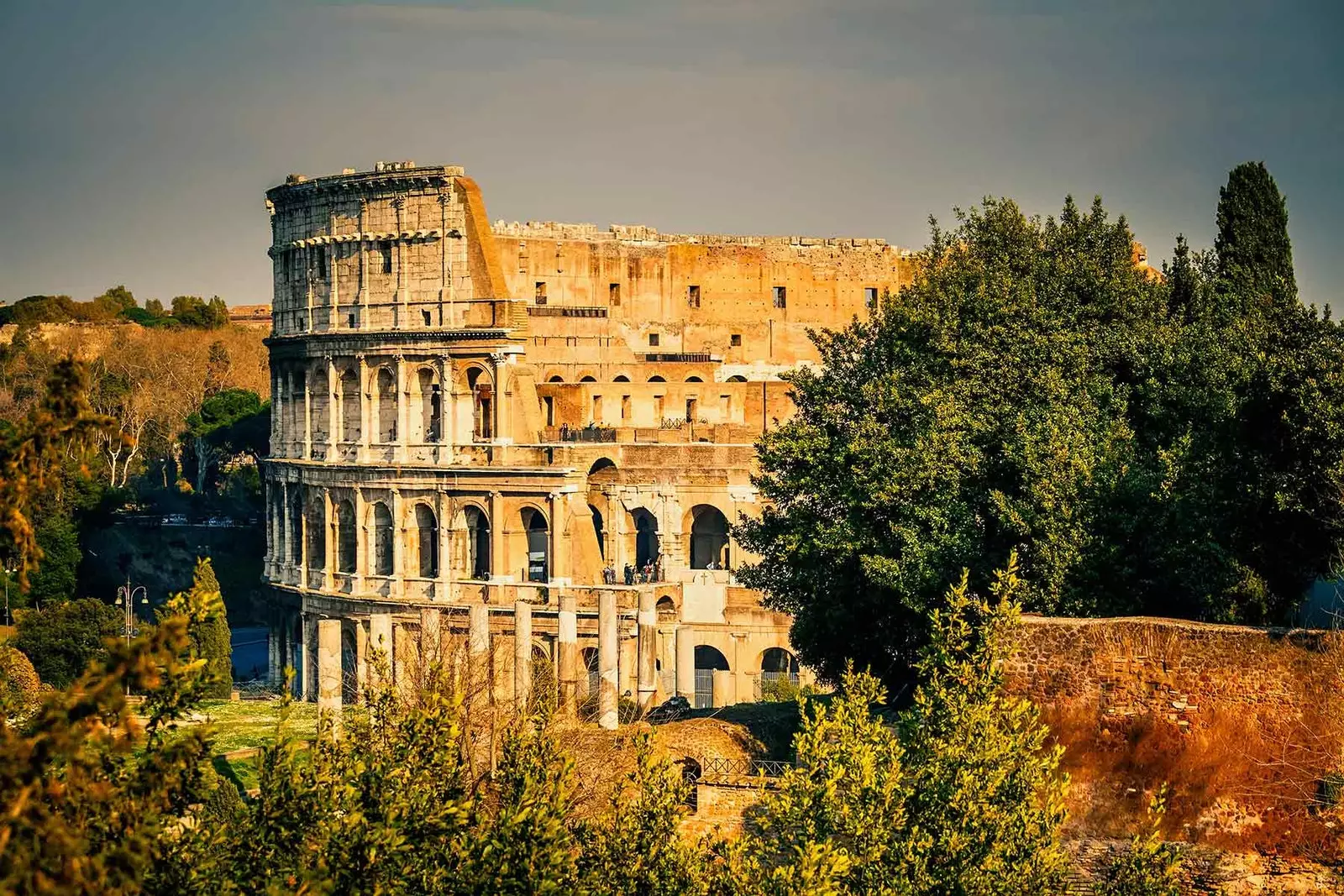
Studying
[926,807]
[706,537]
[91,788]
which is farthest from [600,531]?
[91,788]

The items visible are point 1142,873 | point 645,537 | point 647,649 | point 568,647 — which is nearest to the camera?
point 1142,873

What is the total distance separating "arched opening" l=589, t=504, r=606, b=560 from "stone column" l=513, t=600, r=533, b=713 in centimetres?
679

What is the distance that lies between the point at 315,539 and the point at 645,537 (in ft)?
35.9

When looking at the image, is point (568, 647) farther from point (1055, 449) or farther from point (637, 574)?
point (1055, 449)

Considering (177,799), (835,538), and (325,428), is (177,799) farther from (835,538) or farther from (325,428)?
(325,428)

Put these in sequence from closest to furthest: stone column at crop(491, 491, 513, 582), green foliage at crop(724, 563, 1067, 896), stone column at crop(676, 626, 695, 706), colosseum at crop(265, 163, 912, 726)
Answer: green foliage at crop(724, 563, 1067, 896), colosseum at crop(265, 163, 912, 726), stone column at crop(491, 491, 513, 582), stone column at crop(676, 626, 695, 706)

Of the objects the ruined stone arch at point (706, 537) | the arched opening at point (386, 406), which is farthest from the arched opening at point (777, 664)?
the arched opening at point (386, 406)

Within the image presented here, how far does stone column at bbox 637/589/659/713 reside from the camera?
132ft

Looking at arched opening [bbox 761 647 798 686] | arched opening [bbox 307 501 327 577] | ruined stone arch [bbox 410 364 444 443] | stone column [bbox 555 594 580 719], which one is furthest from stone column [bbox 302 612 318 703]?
arched opening [bbox 761 647 798 686]

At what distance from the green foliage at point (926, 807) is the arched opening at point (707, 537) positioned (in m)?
27.2

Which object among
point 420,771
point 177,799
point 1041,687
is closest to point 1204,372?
point 1041,687

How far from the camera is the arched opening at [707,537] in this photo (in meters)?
49.0

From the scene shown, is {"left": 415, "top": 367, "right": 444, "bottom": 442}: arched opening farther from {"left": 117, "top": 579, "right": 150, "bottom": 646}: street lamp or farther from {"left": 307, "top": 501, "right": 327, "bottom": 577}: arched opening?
{"left": 117, "top": 579, "right": 150, "bottom": 646}: street lamp

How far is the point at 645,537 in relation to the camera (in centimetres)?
5459
